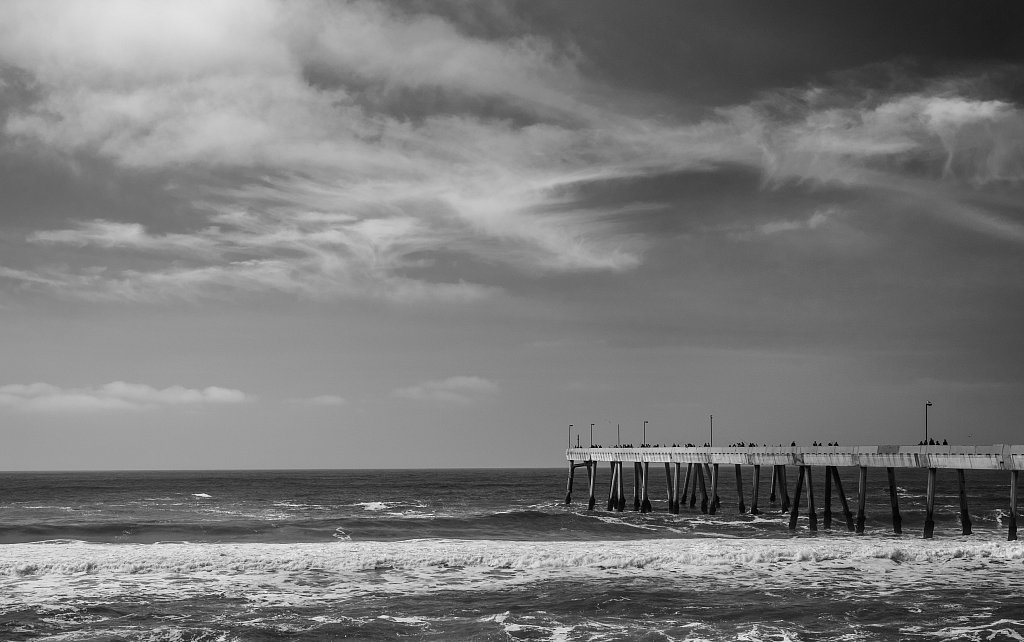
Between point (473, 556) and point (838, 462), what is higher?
point (838, 462)

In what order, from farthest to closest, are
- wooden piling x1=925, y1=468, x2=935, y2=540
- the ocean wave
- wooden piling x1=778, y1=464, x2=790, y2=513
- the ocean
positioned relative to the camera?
wooden piling x1=778, y1=464, x2=790, y2=513 → wooden piling x1=925, y1=468, x2=935, y2=540 → the ocean wave → the ocean

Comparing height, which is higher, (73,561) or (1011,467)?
(1011,467)

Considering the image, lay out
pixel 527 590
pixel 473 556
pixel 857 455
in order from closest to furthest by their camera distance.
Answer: pixel 527 590 < pixel 473 556 < pixel 857 455

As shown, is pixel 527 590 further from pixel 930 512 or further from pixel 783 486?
pixel 783 486

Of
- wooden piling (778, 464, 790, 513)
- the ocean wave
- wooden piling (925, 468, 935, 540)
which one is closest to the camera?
the ocean wave

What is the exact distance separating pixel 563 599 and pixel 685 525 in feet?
80.4

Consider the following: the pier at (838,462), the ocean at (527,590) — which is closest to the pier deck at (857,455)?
the pier at (838,462)

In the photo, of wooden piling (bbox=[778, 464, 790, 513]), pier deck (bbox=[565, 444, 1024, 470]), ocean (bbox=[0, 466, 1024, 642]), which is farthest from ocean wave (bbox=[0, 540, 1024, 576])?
wooden piling (bbox=[778, 464, 790, 513])

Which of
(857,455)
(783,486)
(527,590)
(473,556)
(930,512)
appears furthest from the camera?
(783,486)

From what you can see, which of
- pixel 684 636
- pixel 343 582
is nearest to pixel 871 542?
pixel 684 636

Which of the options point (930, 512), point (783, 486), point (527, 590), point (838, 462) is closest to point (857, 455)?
point (838, 462)

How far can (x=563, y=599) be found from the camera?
24406 millimetres

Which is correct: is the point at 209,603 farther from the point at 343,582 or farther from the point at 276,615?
the point at 343,582

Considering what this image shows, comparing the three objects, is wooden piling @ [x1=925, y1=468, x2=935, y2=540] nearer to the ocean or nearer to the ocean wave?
the ocean
